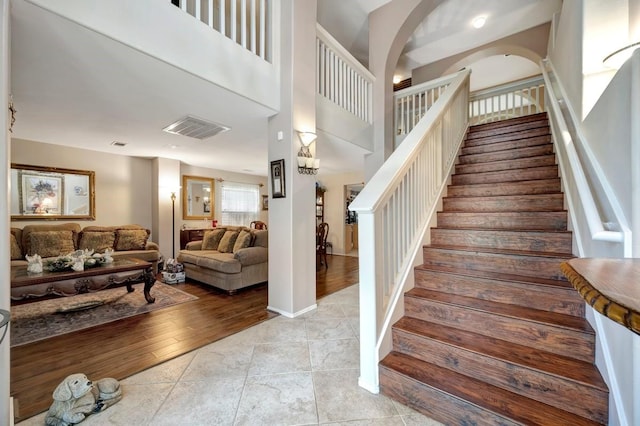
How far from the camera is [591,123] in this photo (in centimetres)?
157

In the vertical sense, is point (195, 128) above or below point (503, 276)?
above

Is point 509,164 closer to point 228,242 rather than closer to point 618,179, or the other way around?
point 618,179

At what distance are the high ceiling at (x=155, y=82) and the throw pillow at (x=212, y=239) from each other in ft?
4.98

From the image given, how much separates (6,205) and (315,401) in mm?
1942

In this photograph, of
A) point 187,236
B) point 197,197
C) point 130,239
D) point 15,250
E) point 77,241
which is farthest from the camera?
point 197,197

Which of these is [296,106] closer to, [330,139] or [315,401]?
[330,139]

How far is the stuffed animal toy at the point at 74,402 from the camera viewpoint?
1.36m

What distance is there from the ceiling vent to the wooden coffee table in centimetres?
184

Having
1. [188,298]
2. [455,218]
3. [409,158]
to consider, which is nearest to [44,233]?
[188,298]

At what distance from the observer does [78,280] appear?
2.77m

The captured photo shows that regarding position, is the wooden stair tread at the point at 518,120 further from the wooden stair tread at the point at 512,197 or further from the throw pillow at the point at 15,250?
the throw pillow at the point at 15,250

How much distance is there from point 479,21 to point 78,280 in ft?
22.5

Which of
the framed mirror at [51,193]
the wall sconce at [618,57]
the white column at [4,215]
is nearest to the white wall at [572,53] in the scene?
the wall sconce at [618,57]

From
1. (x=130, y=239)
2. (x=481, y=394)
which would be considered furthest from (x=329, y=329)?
(x=130, y=239)
